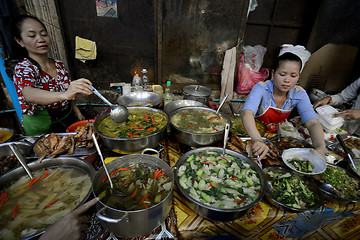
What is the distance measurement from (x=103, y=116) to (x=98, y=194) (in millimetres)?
1358

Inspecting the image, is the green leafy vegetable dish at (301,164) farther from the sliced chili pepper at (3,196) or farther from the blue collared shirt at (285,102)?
the sliced chili pepper at (3,196)

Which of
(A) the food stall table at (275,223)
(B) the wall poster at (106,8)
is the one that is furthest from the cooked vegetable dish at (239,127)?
(B) the wall poster at (106,8)

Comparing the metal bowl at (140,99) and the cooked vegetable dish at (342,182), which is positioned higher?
the metal bowl at (140,99)

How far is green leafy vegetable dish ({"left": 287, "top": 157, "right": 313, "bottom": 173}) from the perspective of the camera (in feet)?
6.92

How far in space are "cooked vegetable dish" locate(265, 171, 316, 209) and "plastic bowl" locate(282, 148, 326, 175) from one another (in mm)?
156

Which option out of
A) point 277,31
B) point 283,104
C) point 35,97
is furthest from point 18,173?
point 277,31

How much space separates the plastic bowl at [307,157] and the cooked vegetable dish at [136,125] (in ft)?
5.64

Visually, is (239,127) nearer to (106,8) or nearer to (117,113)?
(117,113)

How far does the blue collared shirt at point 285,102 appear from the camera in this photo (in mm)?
3006

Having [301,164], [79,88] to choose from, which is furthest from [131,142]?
[301,164]

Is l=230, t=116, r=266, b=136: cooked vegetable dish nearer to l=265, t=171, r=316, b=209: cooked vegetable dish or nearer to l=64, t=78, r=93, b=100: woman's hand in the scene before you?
l=265, t=171, r=316, b=209: cooked vegetable dish

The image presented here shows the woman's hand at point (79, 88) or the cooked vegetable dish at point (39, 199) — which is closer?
the cooked vegetable dish at point (39, 199)

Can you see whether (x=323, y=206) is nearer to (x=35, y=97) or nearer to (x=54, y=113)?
(x=35, y=97)

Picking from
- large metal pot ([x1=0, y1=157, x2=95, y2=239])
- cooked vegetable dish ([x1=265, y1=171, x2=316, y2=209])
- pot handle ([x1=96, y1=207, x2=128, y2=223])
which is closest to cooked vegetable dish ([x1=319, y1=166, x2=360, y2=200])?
cooked vegetable dish ([x1=265, y1=171, x2=316, y2=209])
